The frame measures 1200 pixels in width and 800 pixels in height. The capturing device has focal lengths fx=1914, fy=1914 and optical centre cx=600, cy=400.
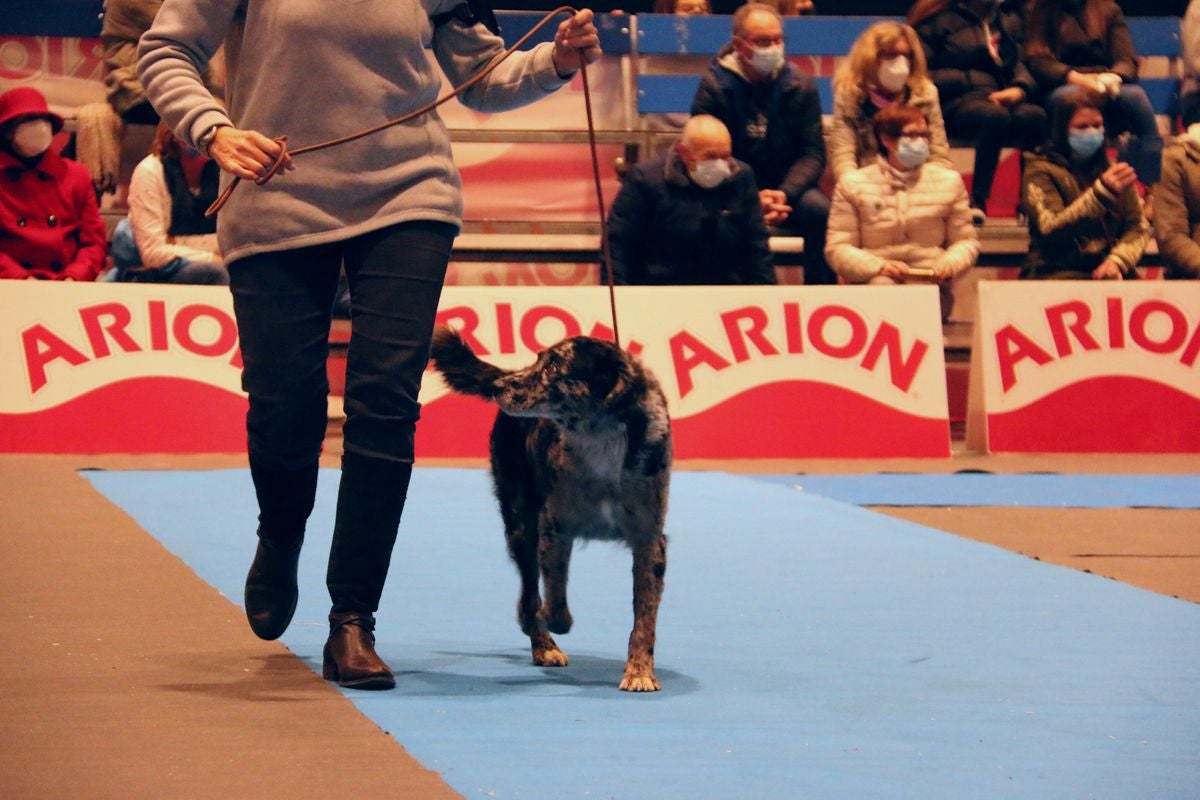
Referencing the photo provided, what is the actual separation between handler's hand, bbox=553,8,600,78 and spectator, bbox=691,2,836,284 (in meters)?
6.57

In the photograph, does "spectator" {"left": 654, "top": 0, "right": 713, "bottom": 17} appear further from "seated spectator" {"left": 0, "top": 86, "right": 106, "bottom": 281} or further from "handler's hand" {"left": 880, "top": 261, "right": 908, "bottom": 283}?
"seated spectator" {"left": 0, "top": 86, "right": 106, "bottom": 281}

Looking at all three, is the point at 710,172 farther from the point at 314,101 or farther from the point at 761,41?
the point at 314,101

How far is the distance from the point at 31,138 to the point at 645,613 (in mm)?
6522

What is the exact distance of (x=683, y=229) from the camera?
10.3m

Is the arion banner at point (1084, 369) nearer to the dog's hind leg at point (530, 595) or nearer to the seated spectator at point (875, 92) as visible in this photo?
the seated spectator at point (875, 92)

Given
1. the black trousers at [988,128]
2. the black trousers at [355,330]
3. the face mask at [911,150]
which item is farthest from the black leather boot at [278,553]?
the black trousers at [988,128]

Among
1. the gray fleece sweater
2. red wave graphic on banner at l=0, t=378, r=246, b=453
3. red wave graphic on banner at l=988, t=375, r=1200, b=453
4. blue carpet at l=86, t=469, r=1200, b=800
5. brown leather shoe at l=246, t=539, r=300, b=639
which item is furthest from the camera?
red wave graphic on banner at l=988, t=375, r=1200, b=453

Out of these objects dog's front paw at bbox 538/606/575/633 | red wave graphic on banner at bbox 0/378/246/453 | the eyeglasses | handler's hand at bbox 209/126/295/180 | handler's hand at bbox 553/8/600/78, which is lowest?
red wave graphic on banner at bbox 0/378/246/453

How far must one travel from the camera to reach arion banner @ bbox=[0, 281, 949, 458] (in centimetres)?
946

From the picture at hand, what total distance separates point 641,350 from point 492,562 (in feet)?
12.0

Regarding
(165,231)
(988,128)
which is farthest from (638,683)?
(988,128)

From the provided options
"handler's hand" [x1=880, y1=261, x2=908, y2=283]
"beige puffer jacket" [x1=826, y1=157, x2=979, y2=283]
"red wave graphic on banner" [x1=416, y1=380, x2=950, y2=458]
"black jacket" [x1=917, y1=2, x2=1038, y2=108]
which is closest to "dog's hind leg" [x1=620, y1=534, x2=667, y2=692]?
"red wave graphic on banner" [x1=416, y1=380, x2=950, y2=458]

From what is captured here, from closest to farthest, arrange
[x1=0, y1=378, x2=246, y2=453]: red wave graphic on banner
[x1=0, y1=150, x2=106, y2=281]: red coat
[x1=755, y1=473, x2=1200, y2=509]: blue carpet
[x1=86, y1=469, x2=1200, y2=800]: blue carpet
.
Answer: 1. [x1=86, y1=469, x2=1200, y2=800]: blue carpet
2. [x1=755, y1=473, x2=1200, y2=509]: blue carpet
3. [x1=0, y1=378, x2=246, y2=453]: red wave graphic on banner
4. [x1=0, y1=150, x2=106, y2=281]: red coat

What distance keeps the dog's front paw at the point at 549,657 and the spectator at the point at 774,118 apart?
261 inches
